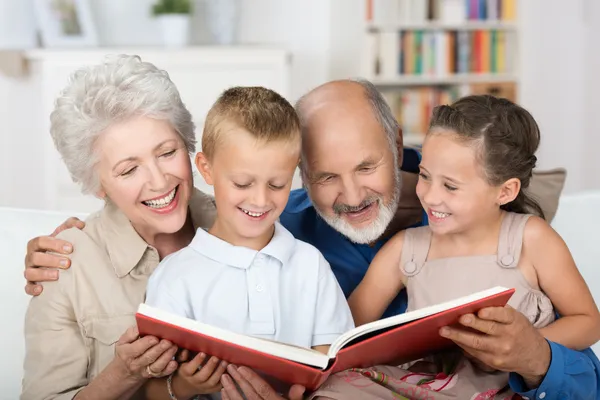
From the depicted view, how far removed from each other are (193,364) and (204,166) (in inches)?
17.0

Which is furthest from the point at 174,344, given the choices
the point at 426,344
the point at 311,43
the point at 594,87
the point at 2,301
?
the point at 594,87

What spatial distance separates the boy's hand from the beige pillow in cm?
105

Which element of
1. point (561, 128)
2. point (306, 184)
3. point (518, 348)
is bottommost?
point (561, 128)

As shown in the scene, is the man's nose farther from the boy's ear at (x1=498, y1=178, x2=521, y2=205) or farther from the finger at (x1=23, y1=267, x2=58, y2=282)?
the finger at (x1=23, y1=267, x2=58, y2=282)

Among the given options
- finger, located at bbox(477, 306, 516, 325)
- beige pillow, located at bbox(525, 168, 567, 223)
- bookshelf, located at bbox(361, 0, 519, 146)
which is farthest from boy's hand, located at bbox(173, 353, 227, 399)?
bookshelf, located at bbox(361, 0, 519, 146)

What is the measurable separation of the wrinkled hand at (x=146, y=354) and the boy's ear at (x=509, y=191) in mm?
787

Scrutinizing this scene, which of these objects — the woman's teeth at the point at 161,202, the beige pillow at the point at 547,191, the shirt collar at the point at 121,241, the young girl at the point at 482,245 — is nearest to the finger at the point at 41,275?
the shirt collar at the point at 121,241

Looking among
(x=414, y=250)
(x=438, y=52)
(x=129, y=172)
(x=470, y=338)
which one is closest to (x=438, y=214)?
(x=414, y=250)

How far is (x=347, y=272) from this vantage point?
6.81 feet

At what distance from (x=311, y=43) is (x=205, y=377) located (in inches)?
149

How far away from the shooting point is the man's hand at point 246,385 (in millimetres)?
1491

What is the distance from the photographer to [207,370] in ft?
4.90

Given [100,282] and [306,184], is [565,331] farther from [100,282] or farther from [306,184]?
[100,282]

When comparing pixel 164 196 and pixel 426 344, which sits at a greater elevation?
pixel 164 196
